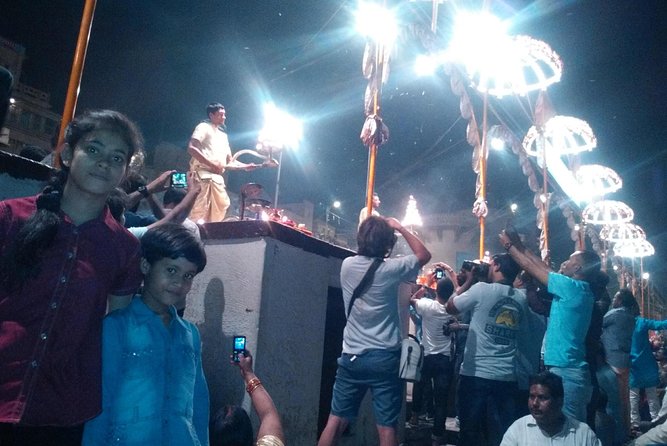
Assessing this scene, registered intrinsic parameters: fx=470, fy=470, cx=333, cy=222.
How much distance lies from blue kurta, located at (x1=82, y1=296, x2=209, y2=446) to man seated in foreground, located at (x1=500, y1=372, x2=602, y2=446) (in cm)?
303

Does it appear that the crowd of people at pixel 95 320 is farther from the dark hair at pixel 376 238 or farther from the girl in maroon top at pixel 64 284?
the dark hair at pixel 376 238

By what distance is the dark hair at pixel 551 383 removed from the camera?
4203 millimetres

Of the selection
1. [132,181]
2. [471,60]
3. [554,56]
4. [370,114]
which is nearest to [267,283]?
[132,181]

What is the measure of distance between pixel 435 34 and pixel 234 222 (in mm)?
8812

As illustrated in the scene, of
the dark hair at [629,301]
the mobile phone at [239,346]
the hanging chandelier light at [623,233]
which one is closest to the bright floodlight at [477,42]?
the dark hair at [629,301]

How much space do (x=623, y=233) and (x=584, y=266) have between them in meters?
22.6

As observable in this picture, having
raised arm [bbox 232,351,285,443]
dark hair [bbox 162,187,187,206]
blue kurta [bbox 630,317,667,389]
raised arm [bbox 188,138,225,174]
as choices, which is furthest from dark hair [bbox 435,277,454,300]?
raised arm [bbox 232,351,285,443]

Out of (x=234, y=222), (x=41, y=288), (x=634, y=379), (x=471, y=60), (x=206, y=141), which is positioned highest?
(x=471, y=60)

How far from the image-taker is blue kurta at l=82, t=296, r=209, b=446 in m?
2.14

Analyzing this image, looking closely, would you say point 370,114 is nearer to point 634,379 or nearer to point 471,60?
point 471,60

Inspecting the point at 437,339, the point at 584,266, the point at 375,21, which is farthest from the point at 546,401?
the point at 375,21

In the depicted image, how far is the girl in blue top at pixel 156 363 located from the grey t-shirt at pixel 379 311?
2027 mm

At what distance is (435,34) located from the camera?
37.7 feet

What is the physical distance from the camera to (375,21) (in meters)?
8.39
